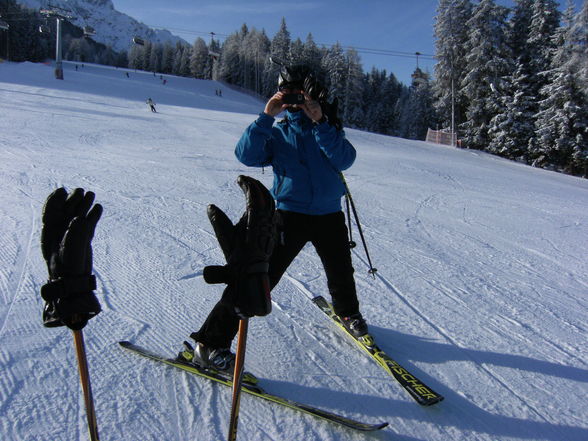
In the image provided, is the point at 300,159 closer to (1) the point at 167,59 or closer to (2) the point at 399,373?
(2) the point at 399,373

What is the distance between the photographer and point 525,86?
28875 millimetres

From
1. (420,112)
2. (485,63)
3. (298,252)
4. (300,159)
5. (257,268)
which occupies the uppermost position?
(485,63)

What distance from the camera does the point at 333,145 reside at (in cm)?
245

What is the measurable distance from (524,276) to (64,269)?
458 cm

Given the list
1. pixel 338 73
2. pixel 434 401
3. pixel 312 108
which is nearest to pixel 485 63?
pixel 338 73

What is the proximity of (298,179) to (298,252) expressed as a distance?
482 mm

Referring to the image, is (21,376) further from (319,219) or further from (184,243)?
(184,243)

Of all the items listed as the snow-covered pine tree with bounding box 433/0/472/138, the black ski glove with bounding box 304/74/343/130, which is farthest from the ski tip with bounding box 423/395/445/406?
the snow-covered pine tree with bounding box 433/0/472/138

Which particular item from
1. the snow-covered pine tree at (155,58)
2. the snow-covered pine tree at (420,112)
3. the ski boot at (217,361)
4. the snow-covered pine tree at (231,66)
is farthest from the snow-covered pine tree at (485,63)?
the snow-covered pine tree at (155,58)

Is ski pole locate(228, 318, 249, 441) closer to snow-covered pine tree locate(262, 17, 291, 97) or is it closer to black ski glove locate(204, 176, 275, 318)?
black ski glove locate(204, 176, 275, 318)

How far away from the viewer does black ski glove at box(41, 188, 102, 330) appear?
153cm

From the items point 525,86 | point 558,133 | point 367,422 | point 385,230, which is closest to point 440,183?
point 385,230

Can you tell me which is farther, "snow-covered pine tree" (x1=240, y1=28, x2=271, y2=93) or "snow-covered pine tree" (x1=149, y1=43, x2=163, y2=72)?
"snow-covered pine tree" (x1=149, y1=43, x2=163, y2=72)

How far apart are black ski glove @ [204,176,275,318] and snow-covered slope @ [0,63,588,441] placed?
2.73 ft
